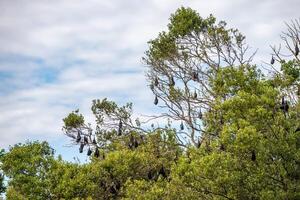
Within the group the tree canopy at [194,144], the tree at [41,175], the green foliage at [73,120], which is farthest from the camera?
the green foliage at [73,120]

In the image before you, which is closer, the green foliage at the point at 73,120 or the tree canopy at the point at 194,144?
the tree canopy at the point at 194,144

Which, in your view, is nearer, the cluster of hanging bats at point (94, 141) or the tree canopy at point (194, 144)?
the tree canopy at point (194, 144)

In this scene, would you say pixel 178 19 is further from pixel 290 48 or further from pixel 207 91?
pixel 290 48

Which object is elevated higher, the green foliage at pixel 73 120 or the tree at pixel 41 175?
the green foliage at pixel 73 120

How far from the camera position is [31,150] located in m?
36.1

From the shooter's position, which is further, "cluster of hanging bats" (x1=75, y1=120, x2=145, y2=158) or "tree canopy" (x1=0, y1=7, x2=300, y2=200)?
"cluster of hanging bats" (x1=75, y1=120, x2=145, y2=158)

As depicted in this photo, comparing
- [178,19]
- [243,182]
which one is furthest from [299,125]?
[178,19]

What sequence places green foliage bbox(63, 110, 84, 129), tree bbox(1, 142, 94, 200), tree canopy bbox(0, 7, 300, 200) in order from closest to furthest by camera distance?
tree canopy bbox(0, 7, 300, 200)
tree bbox(1, 142, 94, 200)
green foliage bbox(63, 110, 84, 129)

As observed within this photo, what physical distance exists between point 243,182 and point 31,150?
2018 cm

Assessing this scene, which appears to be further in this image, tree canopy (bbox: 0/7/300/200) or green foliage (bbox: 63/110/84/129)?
green foliage (bbox: 63/110/84/129)

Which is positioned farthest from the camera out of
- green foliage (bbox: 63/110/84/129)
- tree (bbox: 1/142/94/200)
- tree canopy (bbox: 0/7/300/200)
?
green foliage (bbox: 63/110/84/129)

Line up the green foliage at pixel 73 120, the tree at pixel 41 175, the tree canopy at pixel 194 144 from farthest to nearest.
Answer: the green foliage at pixel 73 120, the tree at pixel 41 175, the tree canopy at pixel 194 144

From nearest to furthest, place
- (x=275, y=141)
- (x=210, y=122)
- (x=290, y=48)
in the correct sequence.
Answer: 1. (x=275, y=141)
2. (x=210, y=122)
3. (x=290, y=48)

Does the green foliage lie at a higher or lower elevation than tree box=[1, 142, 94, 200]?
higher
